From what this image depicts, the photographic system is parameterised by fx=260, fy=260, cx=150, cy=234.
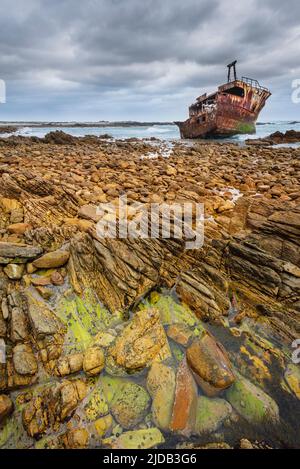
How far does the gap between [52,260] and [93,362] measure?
2416 millimetres

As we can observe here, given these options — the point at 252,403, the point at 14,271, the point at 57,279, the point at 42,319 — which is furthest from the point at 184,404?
the point at 14,271

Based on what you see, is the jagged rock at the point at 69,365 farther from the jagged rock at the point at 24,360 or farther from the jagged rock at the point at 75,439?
the jagged rock at the point at 75,439

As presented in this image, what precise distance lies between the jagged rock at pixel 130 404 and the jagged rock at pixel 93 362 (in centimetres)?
42

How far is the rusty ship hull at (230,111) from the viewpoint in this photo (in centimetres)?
3491

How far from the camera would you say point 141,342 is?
3.95 metres

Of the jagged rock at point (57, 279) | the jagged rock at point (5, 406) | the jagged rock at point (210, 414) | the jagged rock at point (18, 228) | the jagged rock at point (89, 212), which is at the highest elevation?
the jagged rock at point (89, 212)

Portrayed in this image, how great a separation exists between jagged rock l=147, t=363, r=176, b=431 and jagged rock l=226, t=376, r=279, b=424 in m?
0.78

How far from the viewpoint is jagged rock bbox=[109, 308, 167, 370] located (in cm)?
378

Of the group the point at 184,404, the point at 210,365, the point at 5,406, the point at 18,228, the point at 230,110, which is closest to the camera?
the point at 5,406

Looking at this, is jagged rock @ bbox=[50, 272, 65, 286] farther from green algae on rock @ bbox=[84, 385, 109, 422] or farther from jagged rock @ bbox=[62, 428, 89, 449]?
jagged rock @ bbox=[62, 428, 89, 449]

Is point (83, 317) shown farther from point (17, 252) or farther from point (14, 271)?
point (17, 252)

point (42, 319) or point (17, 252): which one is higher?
point (17, 252)

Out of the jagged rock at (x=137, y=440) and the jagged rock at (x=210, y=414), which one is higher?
the jagged rock at (x=210, y=414)

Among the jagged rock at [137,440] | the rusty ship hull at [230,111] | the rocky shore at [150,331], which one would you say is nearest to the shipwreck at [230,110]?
the rusty ship hull at [230,111]
